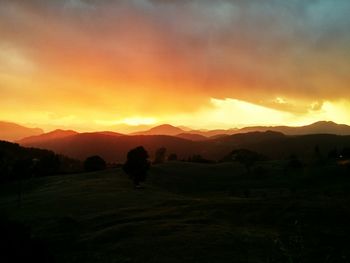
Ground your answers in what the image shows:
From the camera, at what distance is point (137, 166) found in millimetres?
112562

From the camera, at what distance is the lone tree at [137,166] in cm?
11262

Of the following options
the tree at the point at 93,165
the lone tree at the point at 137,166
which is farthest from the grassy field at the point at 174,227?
the tree at the point at 93,165

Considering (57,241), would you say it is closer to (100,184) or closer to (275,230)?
(275,230)

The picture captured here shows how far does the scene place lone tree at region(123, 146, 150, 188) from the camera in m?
113

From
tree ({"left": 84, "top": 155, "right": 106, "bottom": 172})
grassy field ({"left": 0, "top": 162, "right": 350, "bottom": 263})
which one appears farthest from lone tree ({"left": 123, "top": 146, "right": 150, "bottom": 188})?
tree ({"left": 84, "top": 155, "right": 106, "bottom": 172})

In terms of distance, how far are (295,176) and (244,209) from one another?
87013 mm

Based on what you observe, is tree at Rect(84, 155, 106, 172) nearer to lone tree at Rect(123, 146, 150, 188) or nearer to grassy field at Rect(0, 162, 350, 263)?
lone tree at Rect(123, 146, 150, 188)

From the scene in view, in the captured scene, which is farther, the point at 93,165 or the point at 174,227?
the point at 93,165

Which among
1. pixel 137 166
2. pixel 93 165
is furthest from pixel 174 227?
pixel 93 165

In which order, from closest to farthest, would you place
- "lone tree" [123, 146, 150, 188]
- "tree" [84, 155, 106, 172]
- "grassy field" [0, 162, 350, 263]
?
"grassy field" [0, 162, 350, 263], "lone tree" [123, 146, 150, 188], "tree" [84, 155, 106, 172]

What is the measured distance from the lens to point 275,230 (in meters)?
56.1

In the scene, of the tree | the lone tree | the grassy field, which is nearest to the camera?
the grassy field

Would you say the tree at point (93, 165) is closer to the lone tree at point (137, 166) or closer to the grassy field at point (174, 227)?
the lone tree at point (137, 166)

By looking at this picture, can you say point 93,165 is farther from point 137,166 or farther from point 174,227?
point 174,227
